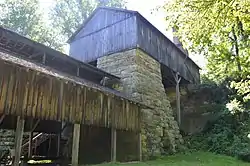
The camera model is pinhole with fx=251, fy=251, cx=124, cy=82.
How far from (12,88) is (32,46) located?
3664 millimetres

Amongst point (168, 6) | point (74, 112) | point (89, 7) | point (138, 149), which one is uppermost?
point (89, 7)

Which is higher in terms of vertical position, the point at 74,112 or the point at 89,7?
the point at 89,7

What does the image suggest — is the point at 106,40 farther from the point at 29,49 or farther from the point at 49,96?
the point at 49,96

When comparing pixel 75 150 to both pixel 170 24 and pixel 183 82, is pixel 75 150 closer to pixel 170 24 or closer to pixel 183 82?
pixel 170 24

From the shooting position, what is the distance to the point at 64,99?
28.6 ft

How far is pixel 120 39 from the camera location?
15.2 m

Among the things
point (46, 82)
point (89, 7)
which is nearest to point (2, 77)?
point (46, 82)

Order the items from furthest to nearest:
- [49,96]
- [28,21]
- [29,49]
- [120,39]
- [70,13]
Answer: [70,13]
[28,21]
[120,39]
[29,49]
[49,96]

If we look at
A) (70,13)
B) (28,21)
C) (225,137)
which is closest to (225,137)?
(225,137)

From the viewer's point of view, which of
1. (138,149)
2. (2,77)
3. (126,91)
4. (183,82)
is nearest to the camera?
(2,77)

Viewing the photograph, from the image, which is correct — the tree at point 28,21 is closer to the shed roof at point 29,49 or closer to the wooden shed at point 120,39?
the wooden shed at point 120,39

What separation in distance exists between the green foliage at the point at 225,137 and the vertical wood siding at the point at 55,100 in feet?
20.8

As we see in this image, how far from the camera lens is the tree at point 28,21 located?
26.8 meters

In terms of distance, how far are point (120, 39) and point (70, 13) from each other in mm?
15825
